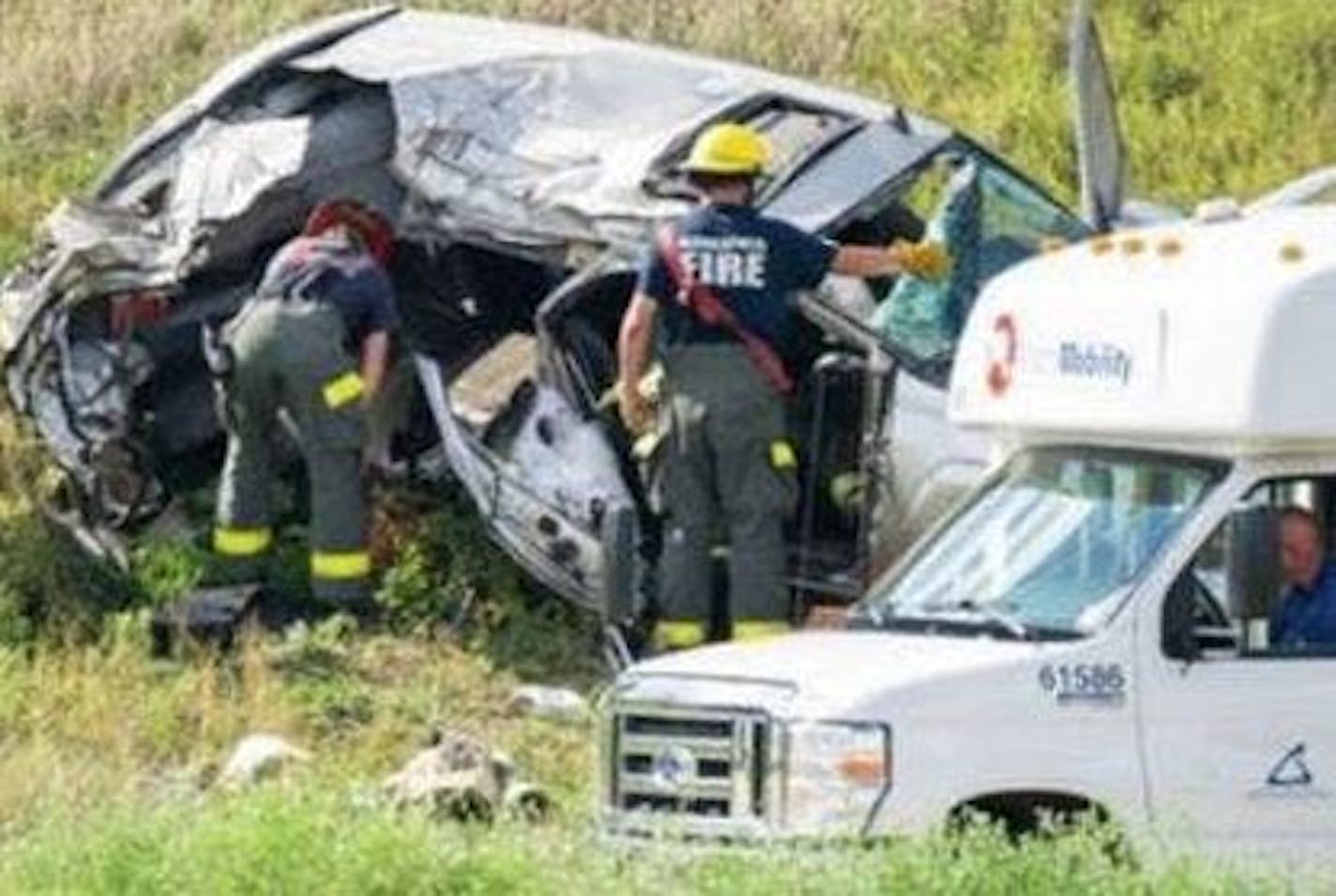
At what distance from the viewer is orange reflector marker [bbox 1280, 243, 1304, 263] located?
10.2 meters

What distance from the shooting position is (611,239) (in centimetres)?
1487

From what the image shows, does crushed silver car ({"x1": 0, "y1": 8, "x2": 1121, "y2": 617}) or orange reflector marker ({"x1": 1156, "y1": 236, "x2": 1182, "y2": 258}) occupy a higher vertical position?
orange reflector marker ({"x1": 1156, "y1": 236, "x2": 1182, "y2": 258})

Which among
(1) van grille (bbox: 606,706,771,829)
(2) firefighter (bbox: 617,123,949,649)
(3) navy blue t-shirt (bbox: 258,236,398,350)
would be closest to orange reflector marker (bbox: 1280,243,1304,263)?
(1) van grille (bbox: 606,706,771,829)

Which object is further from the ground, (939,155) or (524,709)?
(939,155)

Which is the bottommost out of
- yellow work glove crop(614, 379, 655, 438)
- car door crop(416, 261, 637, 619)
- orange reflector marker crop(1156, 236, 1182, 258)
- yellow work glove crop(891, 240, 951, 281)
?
car door crop(416, 261, 637, 619)

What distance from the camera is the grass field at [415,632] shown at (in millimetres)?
8719

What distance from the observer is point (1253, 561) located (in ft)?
32.2

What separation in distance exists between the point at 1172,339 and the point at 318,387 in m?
5.06

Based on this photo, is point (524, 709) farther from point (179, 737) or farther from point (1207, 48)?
point (1207, 48)

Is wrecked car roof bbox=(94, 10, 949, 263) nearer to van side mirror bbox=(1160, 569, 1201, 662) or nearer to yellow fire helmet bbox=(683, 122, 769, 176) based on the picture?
yellow fire helmet bbox=(683, 122, 769, 176)

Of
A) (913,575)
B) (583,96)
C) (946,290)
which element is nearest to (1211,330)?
(913,575)

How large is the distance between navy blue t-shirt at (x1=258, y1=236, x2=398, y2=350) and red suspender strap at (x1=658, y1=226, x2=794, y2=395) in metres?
1.51

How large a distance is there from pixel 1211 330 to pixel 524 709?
179 inches

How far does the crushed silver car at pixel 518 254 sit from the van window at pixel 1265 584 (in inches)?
129
